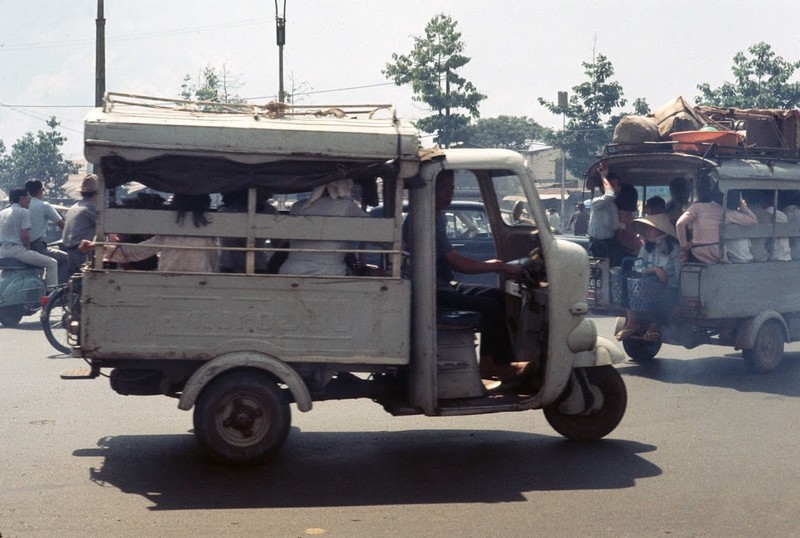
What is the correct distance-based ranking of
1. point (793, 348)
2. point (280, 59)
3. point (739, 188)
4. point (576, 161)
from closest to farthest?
point (739, 188) < point (793, 348) < point (280, 59) < point (576, 161)

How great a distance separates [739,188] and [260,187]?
602cm

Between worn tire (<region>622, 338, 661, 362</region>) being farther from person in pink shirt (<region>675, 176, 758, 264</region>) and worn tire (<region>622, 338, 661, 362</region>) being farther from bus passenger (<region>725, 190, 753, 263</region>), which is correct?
bus passenger (<region>725, 190, 753, 263</region>)

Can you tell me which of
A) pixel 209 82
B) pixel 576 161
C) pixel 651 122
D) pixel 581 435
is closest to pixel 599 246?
pixel 651 122

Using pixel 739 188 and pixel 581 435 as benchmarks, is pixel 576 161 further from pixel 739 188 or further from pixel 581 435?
pixel 581 435

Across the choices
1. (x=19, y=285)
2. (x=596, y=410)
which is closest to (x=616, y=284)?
(x=596, y=410)

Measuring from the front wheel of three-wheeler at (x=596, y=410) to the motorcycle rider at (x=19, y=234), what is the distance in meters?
8.69

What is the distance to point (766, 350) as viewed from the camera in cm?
1109

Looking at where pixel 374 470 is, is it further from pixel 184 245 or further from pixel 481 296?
pixel 184 245

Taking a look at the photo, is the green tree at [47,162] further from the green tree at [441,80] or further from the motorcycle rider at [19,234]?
the motorcycle rider at [19,234]

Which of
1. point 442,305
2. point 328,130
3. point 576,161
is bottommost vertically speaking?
point 442,305

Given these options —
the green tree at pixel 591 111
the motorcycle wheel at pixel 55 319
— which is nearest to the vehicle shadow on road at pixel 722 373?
the motorcycle wheel at pixel 55 319

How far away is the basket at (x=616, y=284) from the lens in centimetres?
1121

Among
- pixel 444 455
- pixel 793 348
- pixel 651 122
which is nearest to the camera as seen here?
pixel 444 455

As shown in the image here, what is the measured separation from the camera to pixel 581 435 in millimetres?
7566
